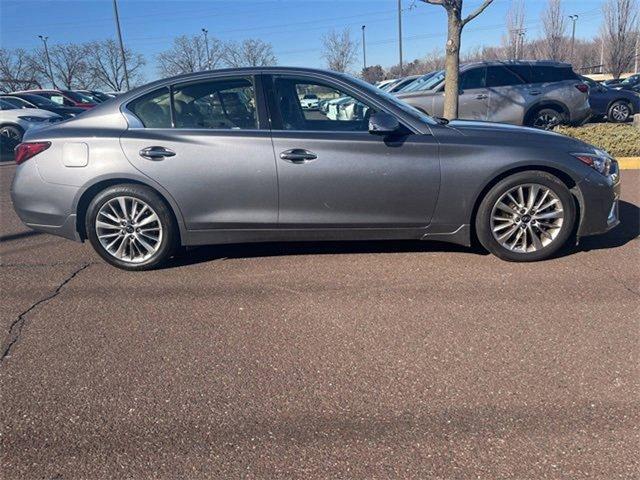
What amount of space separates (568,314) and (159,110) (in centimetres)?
344

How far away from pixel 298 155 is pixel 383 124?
70cm

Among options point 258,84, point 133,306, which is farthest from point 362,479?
point 258,84

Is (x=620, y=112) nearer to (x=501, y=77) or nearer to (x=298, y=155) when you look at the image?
(x=501, y=77)

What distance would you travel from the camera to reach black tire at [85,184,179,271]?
13.9 ft

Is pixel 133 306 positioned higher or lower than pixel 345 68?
lower

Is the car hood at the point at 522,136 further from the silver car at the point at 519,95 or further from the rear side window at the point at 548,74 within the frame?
the rear side window at the point at 548,74

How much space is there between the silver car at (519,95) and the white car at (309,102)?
667 centimetres

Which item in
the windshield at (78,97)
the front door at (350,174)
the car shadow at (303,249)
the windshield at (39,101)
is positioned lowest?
the car shadow at (303,249)

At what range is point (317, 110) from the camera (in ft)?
14.5

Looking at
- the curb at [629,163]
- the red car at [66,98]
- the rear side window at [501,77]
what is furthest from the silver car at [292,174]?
the red car at [66,98]

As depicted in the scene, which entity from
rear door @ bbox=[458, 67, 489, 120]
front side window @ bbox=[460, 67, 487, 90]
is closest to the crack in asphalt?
rear door @ bbox=[458, 67, 489, 120]

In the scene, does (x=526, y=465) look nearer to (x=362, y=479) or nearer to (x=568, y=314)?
(x=362, y=479)

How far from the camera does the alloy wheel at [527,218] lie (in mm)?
4180

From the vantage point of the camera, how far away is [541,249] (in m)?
4.23
